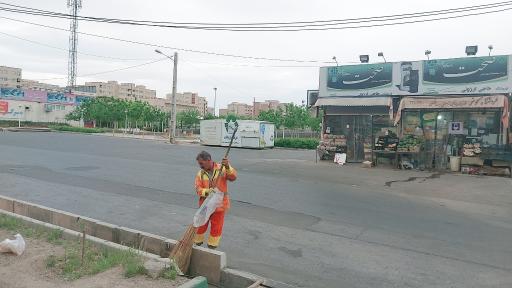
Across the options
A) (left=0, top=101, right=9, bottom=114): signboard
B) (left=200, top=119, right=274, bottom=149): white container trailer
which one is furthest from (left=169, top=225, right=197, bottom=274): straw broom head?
(left=0, top=101, right=9, bottom=114): signboard

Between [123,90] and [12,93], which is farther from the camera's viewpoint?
[123,90]

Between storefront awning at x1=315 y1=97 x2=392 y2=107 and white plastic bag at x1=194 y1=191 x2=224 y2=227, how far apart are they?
51.1ft

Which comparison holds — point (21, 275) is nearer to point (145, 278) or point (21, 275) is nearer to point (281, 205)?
point (145, 278)

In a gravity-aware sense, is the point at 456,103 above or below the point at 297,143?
above

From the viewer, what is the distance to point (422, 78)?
19.0m

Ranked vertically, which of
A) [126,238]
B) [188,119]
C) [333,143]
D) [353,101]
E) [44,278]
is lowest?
[44,278]

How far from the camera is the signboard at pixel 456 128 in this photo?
18188 millimetres

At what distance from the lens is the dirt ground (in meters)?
4.51

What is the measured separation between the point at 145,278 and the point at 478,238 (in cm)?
596

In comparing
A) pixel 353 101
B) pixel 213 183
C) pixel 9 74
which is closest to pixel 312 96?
pixel 353 101

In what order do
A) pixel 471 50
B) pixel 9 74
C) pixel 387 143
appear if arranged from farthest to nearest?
pixel 9 74 < pixel 387 143 < pixel 471 50

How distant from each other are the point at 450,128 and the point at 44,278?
17.7 meters

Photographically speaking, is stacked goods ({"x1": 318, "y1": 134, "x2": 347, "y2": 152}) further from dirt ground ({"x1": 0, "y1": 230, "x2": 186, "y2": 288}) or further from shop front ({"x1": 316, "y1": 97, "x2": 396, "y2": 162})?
dirt ground ({"x1": 0, "y1": 230, "x2": 186, "y2": 288})

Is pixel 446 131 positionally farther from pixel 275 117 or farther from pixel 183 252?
pixel 275 117
